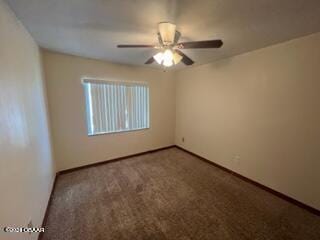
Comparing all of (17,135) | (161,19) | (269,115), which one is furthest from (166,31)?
(269,115)

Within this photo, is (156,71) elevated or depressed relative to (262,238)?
elevated

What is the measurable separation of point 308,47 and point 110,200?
3.22m

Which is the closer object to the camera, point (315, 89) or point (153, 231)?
point (153, 231)


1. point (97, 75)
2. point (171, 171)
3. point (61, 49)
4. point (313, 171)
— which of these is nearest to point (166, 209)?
point (171, 171)

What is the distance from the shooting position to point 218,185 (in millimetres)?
2469

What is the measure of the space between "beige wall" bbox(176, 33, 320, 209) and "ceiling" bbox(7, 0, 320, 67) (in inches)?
12.7

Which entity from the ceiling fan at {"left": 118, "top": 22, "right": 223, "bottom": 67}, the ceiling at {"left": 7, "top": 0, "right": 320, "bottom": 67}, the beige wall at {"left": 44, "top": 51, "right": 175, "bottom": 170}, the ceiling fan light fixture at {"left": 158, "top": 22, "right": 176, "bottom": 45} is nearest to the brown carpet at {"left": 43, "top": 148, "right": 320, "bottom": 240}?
the beige wall at {"left": 44, "top": 51, "right": 175, "bottom": 170}

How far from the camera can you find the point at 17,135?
1.24 m

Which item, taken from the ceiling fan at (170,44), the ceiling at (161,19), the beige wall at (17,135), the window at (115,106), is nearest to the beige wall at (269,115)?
the ceiling at (161,19)

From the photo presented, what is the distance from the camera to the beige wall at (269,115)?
6.10 ft

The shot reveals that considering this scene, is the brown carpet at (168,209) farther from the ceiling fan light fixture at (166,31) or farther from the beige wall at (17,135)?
the ceiling fan light fixture at (166,31)

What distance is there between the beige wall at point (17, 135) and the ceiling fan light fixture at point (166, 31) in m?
1.27

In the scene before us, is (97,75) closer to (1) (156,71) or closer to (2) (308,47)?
(1) (156,71)

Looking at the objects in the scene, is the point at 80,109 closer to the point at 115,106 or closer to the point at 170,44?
the point at 115,106
